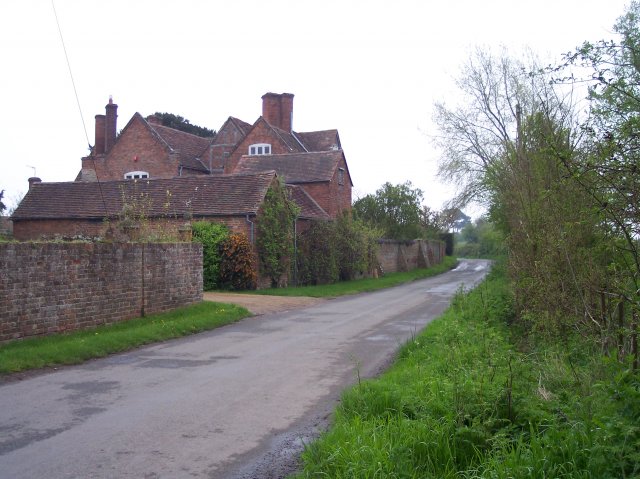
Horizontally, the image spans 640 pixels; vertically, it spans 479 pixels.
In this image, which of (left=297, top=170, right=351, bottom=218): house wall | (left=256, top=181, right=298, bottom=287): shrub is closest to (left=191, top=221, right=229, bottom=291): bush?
(left=256, top=181, right=298, bottom=287): shrub

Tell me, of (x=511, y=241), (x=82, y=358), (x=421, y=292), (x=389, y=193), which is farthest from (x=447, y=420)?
(x=389, y=193)

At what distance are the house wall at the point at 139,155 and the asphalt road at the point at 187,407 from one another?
32.2 meters

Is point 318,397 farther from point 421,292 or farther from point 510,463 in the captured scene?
point 421,292

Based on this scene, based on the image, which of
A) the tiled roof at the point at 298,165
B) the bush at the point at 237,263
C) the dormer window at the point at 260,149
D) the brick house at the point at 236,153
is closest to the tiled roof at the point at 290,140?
the brick house at the point at 236,153

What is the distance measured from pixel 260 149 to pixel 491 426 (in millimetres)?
42553

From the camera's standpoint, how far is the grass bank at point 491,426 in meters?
4.71

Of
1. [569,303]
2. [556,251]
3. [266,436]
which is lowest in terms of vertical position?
[266,436]

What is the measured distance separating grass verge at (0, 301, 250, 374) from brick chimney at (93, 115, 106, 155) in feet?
112

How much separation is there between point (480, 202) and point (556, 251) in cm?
2470

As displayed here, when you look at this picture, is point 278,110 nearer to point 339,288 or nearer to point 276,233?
point 339,288

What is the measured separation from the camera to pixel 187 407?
8117 millimetres

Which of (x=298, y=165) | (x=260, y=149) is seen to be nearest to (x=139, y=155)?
(x=260, y=149)

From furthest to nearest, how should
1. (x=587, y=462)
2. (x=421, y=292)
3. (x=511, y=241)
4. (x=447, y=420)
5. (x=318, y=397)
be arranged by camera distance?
1. (x=421, y=292)
2. (x=511, y=241)
3. (x=318, y=397)
4. (x=447, y=420)
5. (x=587, y=462)

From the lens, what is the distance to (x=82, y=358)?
38.4ft
